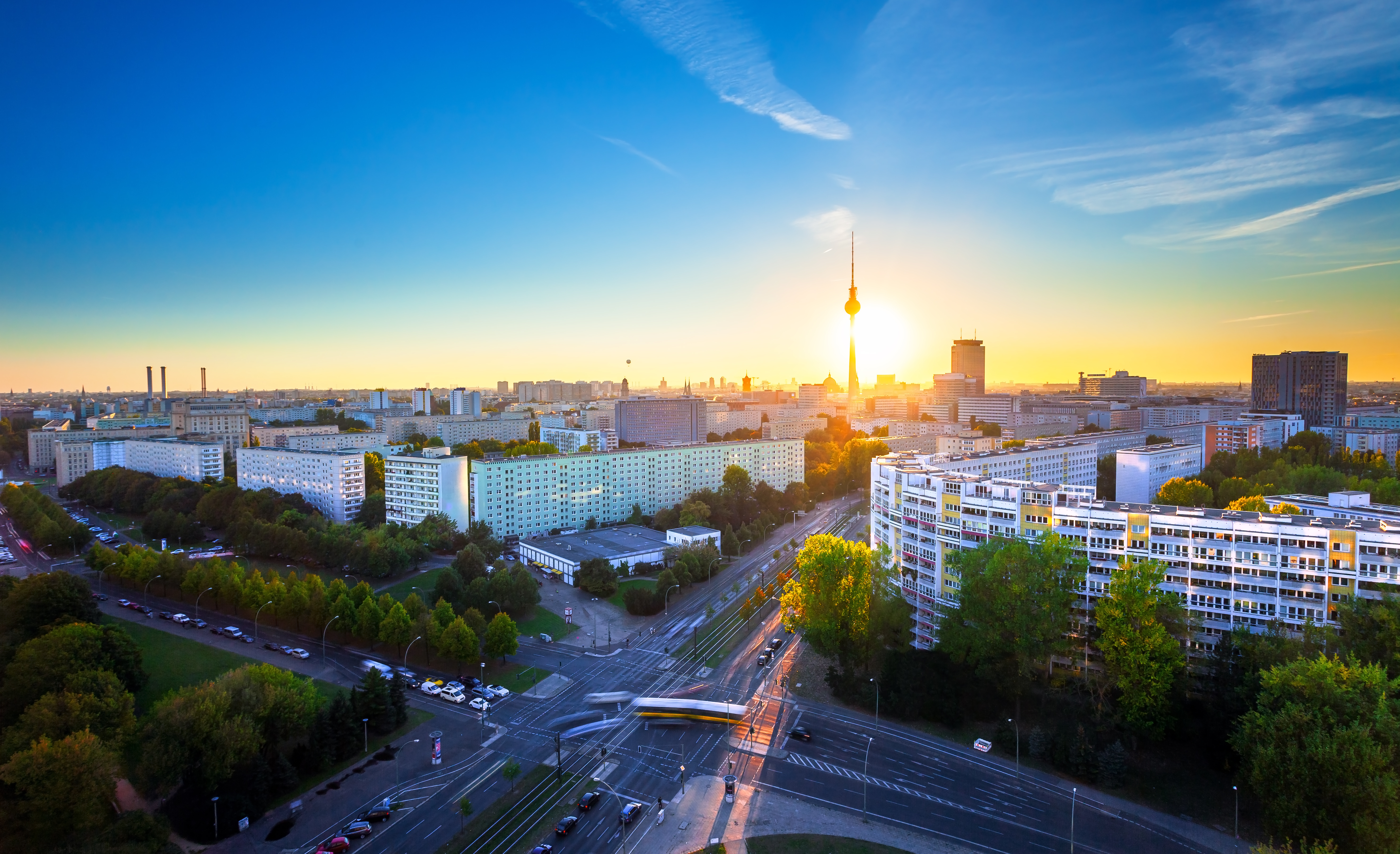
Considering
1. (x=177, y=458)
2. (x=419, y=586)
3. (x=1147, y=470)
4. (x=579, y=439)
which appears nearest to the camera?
(x=419, y=586)

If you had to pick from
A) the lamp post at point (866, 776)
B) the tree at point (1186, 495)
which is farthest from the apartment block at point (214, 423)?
the tree at point (1186, 495)

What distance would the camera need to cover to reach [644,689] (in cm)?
3109

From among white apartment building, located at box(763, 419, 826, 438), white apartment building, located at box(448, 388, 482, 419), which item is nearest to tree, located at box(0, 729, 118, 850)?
white apartment building, located at box(763, 419, 826, 438)

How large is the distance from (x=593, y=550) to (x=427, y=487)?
50.8 feet

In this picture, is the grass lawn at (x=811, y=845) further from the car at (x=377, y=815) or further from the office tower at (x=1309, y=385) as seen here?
the office tower at (x=1309, y=385)

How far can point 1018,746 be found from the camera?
25203 millimetres

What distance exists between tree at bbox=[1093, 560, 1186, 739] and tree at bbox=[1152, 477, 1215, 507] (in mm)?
26818

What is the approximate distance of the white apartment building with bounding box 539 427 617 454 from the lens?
94250 millimetres

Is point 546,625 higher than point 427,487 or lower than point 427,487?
lower

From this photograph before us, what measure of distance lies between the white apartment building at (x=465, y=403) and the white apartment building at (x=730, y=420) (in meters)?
43.0

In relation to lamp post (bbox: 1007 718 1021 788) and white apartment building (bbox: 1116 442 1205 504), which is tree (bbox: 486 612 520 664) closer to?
lamp post (bbox: 1007 718 1021 788)

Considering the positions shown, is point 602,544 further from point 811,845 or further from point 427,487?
point 811,845

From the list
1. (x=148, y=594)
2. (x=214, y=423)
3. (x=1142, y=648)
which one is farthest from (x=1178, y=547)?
(x=214, y=423)

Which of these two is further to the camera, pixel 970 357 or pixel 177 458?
pixel 970 357
